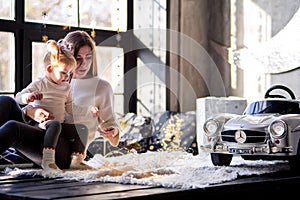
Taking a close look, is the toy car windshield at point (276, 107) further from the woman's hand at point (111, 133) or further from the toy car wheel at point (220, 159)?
the woman's hand at point (111, 133)

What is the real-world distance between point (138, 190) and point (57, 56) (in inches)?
28.7

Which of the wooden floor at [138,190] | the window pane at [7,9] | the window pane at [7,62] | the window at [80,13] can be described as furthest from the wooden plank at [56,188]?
the window at [80,13]

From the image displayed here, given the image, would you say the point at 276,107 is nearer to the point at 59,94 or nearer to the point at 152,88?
the point at 59,94

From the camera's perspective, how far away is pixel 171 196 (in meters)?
1.65

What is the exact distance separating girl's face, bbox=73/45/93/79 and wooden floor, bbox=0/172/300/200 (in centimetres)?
49

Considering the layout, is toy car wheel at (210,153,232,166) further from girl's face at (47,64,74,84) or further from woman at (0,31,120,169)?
girl's face at (47,64,74,84)

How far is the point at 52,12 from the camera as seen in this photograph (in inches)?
146

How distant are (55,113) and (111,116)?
0.80 feet

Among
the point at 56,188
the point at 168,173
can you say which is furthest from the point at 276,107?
the point at 56,188

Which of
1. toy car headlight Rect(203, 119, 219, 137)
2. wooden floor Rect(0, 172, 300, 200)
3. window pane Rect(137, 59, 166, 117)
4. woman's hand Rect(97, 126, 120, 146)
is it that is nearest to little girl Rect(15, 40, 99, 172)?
woman's hand Rect(97, 126, 120, 146)

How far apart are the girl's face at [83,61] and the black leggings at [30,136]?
234mm

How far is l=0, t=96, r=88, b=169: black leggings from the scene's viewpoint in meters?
2.08

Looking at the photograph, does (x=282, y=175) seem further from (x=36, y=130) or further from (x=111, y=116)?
(x=36, y=130)

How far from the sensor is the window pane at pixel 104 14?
385 centimetres
